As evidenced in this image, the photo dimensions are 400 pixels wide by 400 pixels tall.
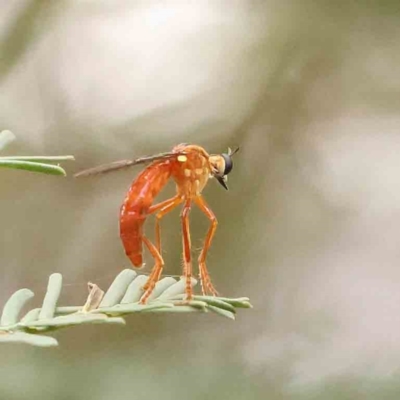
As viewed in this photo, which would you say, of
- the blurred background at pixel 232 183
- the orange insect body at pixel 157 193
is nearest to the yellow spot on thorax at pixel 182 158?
the orange insect body at pixel 157 193

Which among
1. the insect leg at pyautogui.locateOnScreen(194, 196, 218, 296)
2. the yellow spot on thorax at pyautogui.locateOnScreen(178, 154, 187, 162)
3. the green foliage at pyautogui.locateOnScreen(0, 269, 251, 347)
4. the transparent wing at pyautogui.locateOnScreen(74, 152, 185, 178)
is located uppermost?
the yellow spot on thorax at pyautogui.locateOnScreen(178, 154, 187, 162)

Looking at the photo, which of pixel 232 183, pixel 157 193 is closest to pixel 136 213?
pixel 157 193

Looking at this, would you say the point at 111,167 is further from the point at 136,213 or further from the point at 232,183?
the point at 232,183

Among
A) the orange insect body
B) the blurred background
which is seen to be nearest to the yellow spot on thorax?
the orange insect body

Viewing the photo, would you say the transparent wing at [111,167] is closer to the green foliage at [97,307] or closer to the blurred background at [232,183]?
the green foliage at [97,307]

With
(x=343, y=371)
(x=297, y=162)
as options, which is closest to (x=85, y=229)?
(x=297, y=162)

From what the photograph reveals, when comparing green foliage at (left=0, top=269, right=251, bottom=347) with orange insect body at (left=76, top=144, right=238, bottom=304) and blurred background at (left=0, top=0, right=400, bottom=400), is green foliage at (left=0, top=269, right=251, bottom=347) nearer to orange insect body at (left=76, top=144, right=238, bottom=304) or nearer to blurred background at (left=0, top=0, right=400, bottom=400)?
orange insect body at (left=76, top=144, right=238, bottom=304)

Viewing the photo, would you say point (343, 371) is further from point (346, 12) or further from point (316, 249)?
point (346, 12)
